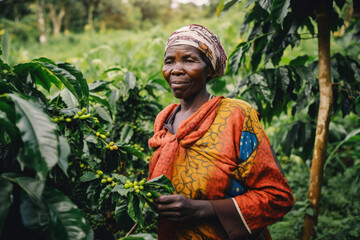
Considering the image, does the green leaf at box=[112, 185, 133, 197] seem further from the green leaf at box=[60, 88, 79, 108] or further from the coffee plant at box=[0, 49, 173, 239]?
the green leaf at box=[60, 88, 79, 108]

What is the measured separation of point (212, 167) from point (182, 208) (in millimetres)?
196

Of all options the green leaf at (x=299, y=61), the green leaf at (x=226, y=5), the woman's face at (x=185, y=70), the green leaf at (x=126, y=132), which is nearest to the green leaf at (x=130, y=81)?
the green leaf at (x=126, y=132)

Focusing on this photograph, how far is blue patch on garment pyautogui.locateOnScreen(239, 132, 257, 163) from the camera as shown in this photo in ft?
3.54

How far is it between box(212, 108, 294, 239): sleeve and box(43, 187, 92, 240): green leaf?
57cm

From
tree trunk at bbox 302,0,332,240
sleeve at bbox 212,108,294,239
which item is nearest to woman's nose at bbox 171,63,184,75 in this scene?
sleeve at bbox 212,108,294,239

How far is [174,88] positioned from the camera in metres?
1.19

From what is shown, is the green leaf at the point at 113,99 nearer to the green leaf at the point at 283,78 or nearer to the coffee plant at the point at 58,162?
the coffee plant at the point at 58,162

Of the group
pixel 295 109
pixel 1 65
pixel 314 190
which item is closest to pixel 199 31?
pixel 1 65

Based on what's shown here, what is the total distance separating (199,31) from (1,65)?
2.50 ft

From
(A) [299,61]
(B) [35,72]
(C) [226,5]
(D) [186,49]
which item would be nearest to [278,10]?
(C) [226,5]

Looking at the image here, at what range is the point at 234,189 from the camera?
1.10 meters

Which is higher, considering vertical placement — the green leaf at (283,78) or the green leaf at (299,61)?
the green leaf at (299,61)

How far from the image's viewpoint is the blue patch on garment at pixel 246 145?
108 centimetres

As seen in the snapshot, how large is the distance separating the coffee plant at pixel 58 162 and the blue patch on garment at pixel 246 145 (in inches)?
→ 13.6
